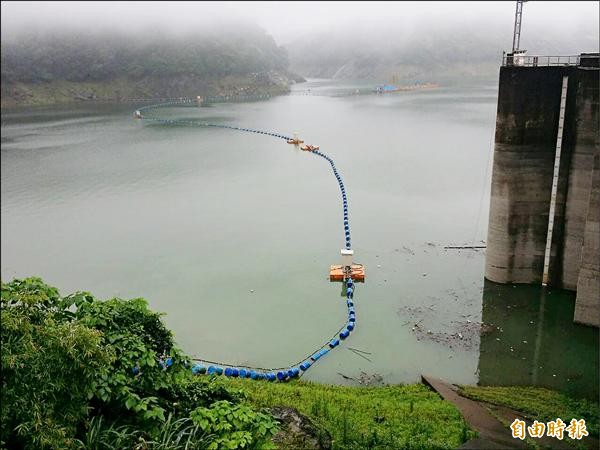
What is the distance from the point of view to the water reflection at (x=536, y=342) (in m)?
13.3

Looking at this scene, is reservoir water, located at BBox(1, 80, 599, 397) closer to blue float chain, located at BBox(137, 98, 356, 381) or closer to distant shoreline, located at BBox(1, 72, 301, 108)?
blue float chain, located at BBox(137, 98, 356, 381)

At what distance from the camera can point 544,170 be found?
16.8 m

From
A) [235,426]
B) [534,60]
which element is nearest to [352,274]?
[534,60]

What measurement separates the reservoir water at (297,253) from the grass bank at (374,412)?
1.37m

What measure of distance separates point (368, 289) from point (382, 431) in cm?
860

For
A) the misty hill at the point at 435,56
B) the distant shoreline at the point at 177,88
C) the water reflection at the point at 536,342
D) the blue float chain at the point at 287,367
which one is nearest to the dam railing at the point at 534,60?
the water reflection at the point at 536,342

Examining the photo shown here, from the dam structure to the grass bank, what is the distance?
6.64 meters

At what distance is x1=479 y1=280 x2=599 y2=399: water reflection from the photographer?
43.6 ft

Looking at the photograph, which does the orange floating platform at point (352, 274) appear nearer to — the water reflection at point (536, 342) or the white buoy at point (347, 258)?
the white buoy at point (347, 258)

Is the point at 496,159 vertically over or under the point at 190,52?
under

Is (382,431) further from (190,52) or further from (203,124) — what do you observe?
(190,52)

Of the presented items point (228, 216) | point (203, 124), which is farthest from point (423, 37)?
point (228, 216)

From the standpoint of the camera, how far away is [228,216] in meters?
27.1

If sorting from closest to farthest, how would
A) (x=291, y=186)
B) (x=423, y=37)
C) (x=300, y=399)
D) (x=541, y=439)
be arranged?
1. (x=541, y=439)
2. (x=300, y=399)
3. (x=291, y=186)
4. (x=423, y=37)
